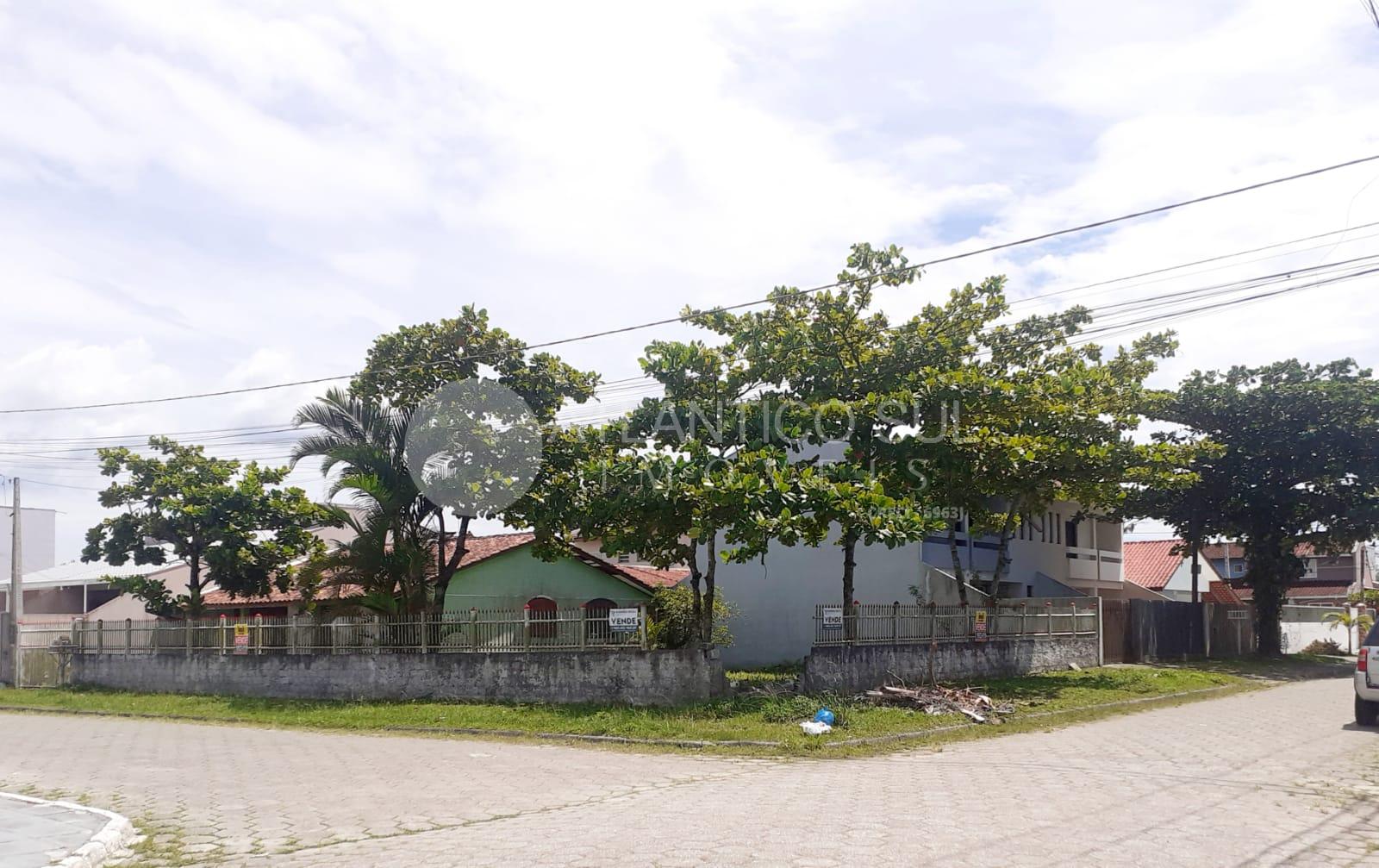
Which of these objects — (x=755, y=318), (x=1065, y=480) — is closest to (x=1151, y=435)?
(x=1065, y=480)

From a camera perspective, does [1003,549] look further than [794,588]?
No

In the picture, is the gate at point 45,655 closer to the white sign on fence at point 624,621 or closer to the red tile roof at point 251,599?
the red tile roof at point 251,599

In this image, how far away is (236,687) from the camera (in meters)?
22.4

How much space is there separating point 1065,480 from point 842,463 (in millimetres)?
8118

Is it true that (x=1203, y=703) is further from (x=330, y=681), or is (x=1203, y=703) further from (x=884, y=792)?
(x=330, y=681)

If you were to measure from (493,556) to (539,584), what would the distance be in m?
1.32

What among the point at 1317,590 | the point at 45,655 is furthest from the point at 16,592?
the point at 1317,590

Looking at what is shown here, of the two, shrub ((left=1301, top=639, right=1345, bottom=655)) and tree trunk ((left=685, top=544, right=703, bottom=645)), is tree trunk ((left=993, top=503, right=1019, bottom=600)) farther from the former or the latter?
shrub ((left=1301, top=639, right=1345, bottom=655))

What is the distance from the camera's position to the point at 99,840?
8.12 metres

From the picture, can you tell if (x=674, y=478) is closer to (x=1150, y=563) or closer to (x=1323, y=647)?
(x=1323, y=647)

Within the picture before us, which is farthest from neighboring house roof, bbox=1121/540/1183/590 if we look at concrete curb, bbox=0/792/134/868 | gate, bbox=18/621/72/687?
concrete curb, bbox=0/792/134/868

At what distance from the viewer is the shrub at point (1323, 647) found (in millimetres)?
40594

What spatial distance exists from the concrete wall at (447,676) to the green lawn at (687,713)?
0.35 m

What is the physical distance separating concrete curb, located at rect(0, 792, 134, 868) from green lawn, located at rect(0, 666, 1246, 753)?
7089mm
